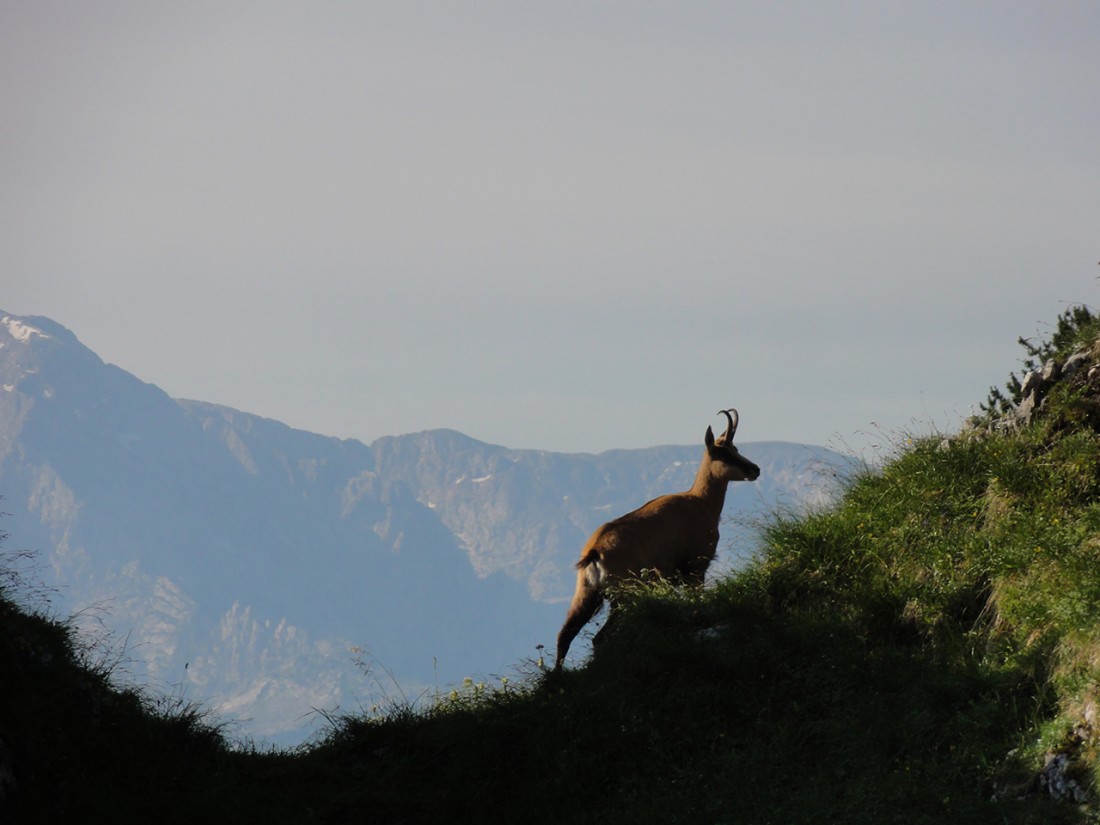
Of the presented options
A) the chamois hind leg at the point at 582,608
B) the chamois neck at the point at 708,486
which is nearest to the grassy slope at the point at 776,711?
the chamois hind leg at the point at 582,608

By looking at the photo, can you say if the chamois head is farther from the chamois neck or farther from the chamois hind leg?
the chamois hind leg

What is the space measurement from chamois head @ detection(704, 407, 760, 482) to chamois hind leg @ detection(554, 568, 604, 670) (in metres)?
2.34

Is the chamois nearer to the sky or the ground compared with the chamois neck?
nearer to the ground

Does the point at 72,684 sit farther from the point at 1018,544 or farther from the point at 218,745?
the point at 1018,544

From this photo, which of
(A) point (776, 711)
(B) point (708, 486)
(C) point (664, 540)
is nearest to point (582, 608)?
(C) point (664, 540)

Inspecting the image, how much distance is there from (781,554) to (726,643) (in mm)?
1862

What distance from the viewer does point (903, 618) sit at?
500 inches

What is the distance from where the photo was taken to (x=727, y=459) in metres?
16.2

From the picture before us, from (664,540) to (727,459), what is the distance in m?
1.58

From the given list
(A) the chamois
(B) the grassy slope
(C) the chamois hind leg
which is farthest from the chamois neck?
(C) the chamois hind leg

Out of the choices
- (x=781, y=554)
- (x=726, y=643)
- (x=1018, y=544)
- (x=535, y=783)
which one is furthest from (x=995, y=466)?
(x=535, y=783)

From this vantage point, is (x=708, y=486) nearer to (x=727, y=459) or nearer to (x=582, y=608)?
(x=727, y=459)

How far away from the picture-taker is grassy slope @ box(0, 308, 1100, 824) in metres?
10.4

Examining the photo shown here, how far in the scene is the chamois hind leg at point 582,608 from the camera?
1484 cm
